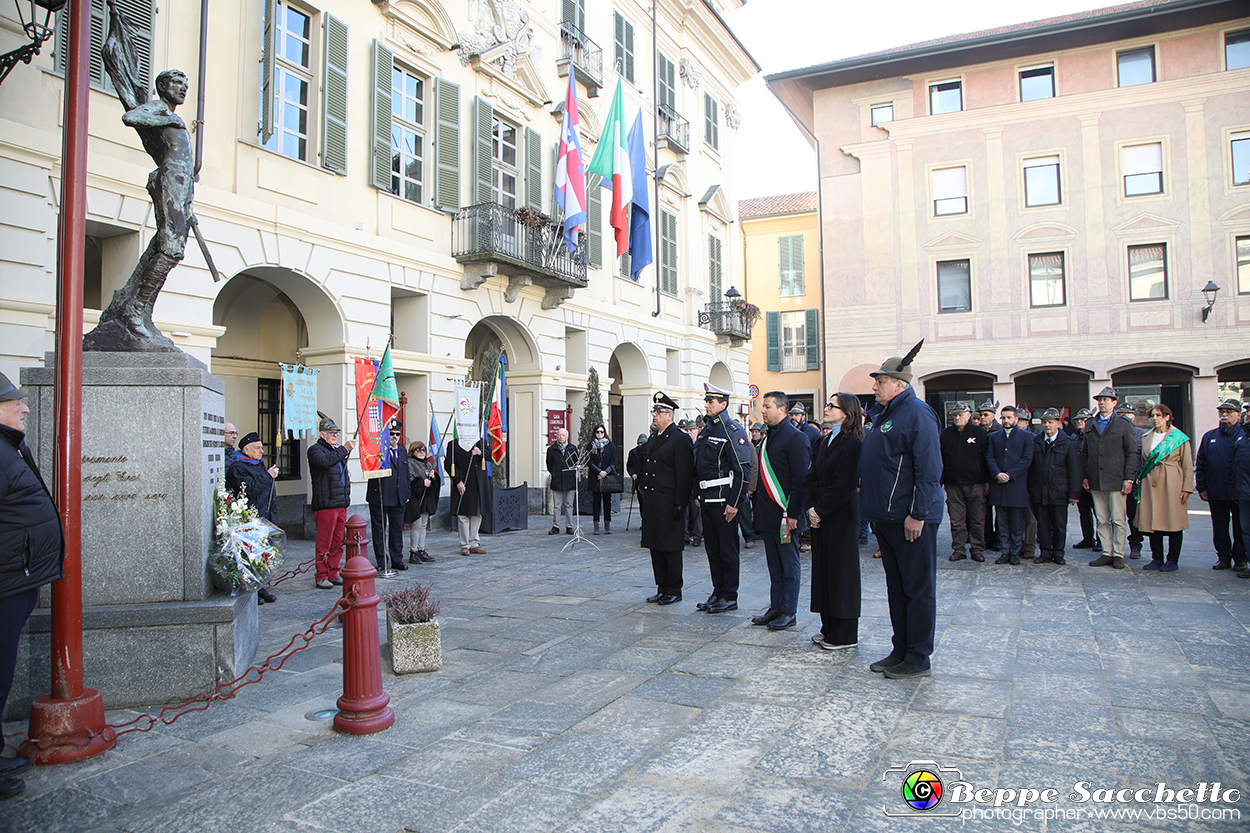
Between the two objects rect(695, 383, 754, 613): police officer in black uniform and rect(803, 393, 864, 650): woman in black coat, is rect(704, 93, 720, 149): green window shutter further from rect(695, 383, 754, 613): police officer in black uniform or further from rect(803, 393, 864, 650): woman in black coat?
rect(803, 393, 864, 650): woman in black coat

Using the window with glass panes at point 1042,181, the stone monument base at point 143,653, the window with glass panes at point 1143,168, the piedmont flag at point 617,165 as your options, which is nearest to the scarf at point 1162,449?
the stone monument base at point 143,653

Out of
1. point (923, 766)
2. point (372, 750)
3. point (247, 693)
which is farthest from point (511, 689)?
point (923, 766)

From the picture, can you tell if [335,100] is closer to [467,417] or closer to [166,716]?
[467,417]

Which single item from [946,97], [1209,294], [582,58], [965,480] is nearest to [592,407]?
[582,58]

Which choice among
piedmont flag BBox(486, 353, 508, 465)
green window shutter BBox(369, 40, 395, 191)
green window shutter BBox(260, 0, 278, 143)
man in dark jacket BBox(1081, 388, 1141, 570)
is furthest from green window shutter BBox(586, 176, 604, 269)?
man in dark jacket BBox(1081, 388, 1141, 570)

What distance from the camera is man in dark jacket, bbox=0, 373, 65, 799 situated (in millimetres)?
3553

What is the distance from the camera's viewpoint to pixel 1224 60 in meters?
22.8

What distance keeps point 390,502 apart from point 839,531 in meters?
5.84

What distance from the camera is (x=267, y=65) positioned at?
37.7ft

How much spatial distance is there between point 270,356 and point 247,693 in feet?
36.2

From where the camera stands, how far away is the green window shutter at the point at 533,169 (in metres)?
17.0

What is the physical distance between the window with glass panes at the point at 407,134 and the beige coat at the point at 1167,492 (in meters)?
12.2

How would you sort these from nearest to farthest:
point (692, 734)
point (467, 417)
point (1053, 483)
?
point (692, 734), point (1053, 483), point (467, 417)

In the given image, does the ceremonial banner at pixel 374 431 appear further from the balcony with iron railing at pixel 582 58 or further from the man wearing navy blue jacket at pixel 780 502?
the balcony with iron railing at pixel 582 58
